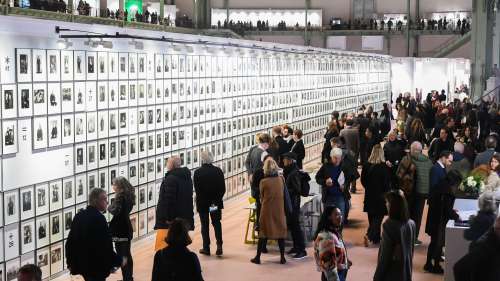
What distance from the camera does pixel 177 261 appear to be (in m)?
→ 7.13

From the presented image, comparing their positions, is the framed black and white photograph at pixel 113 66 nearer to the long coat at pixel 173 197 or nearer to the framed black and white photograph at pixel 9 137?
the long coat at pixel 173 197

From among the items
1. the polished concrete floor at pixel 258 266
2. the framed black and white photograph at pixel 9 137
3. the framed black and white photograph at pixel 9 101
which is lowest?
the polished concrete floor at pixel 258 266

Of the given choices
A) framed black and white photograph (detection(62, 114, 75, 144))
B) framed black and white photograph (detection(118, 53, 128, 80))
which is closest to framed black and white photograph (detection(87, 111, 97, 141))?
framed black and white photograph (detection(62, 114, 75, 144))

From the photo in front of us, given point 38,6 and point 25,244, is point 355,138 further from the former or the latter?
point 38,6

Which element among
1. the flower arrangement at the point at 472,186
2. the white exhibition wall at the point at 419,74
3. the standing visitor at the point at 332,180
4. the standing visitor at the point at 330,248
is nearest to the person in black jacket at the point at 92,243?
the standing visitor at the point at 330,248

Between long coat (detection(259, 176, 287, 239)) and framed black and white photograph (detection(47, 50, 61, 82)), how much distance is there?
340 centimetres

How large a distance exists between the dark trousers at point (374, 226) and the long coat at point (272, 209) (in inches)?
78.5

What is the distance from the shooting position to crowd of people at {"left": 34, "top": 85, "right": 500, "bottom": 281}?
8048 mm

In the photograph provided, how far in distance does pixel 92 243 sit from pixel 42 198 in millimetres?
2248

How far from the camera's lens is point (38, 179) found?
10.7 m

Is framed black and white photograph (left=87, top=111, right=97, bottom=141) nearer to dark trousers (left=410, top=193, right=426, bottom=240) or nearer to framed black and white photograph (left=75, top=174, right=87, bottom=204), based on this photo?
framed black and white photograph (left=75, top=174, right=87, bottom=204)

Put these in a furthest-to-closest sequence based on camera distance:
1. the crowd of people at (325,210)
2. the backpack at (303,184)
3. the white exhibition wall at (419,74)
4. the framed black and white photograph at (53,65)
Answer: the white exhibition wall at (419,74), the backpack at (303,184), the framed black and white photograph at (53,65), the crowd of people at (325,210)

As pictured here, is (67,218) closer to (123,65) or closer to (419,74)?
(123,65)

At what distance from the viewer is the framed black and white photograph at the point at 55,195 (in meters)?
11.0
